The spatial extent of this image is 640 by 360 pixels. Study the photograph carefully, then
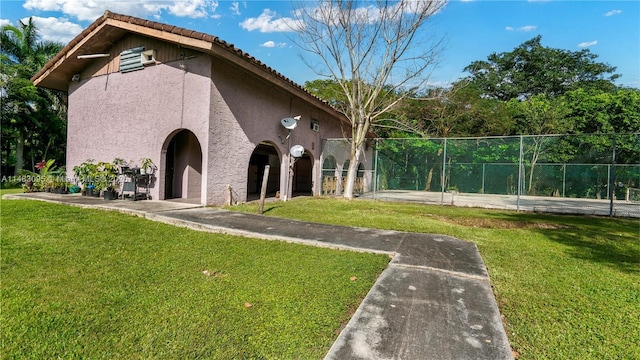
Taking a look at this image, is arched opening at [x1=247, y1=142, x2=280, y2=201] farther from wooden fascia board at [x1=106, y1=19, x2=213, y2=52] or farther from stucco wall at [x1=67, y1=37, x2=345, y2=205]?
wooden fascia board at [x1=106, y1=19, x2=213, y2=52]

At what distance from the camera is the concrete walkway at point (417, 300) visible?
203 centimetres

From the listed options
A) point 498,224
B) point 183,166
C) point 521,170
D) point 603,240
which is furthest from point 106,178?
point 521,170

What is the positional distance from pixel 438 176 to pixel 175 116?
16489 mm

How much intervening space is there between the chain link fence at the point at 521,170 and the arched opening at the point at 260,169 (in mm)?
2872

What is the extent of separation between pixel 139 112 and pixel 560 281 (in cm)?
1014

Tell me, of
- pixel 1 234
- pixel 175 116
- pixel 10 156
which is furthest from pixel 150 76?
pixel 10 156

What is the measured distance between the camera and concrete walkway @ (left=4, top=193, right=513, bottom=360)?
6.65 feet

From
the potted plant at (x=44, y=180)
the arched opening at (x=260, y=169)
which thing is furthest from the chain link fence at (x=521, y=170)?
the potted plant at (x=44, y=180)

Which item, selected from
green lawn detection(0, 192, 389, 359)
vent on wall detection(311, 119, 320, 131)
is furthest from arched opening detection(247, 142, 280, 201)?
green lawn detection(0, 192, 389, 359)

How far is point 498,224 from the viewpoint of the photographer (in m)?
7.53

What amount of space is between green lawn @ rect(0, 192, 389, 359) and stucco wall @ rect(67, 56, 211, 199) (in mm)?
3928

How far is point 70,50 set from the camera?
948 centimetres

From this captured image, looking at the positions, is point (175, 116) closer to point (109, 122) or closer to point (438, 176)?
point (109, 122)

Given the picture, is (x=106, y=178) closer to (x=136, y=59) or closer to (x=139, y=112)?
(x=139, y=112)
